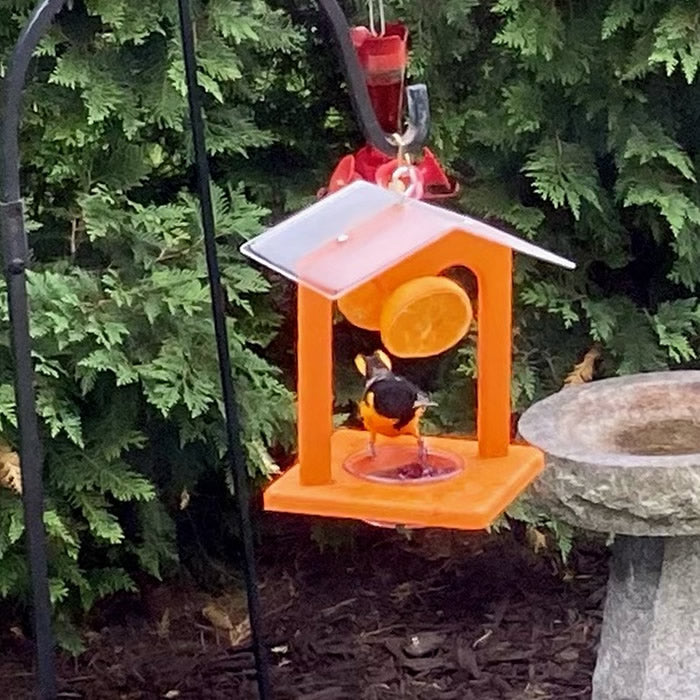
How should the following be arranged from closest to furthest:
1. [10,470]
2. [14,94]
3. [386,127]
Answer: [14,94]
[386,127]
[10,470]

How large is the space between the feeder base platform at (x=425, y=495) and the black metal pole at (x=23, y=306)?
277 mm

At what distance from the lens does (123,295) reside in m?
2.45

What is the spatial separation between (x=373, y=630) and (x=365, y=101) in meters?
1.60

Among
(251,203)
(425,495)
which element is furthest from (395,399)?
(251,203)

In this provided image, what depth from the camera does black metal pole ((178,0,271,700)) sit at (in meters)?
1.74

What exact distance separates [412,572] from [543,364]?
1.83ft

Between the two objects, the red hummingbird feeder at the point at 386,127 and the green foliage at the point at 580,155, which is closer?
the red hummingbird feeder at the point at 386,127

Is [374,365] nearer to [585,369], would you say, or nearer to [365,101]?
[365,101]

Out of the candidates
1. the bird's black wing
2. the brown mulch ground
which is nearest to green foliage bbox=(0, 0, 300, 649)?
the brown mulch ground

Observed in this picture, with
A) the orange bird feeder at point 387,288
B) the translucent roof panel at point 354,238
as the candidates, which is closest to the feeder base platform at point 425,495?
the orange bird feeder at point 387,288

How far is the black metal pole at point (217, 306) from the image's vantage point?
5.72 feet

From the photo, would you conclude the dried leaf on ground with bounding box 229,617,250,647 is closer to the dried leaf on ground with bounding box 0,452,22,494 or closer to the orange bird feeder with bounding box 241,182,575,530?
the dried leaf on ground with bounding box 0,452,22,494

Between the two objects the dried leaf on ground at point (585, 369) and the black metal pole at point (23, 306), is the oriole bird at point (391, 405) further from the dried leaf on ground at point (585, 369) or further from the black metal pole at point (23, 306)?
the dried leaf on ground at point (585, 369)

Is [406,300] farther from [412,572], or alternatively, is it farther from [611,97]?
[412,572]
